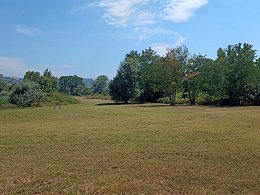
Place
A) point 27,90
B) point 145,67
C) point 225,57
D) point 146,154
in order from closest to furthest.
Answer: point 146,154
point 27,90
point 225,57
point 145,67

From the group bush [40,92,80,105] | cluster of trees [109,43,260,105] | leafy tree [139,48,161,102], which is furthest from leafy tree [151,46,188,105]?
bush [40,92,80,105]

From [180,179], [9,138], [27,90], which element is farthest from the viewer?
[27,90]

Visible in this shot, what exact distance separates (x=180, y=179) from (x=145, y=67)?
169 feet

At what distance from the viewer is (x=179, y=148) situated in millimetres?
9805

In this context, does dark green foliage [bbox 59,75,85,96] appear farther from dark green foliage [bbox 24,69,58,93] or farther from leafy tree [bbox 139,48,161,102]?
leafy tree [bbox 139,48,161,102]

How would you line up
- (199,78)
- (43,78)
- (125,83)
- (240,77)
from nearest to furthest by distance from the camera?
(240,77) < (199,78) < (125,83) < (43,78)

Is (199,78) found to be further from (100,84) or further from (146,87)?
(100,84)

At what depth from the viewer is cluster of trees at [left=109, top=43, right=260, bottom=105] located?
40500 millimetres

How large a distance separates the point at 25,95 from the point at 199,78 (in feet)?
77.1

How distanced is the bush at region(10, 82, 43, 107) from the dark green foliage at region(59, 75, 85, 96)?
2907 inches

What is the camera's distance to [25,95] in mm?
40594

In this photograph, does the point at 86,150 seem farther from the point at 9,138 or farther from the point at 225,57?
the point at 225,57

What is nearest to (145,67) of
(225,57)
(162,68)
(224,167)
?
(162,68)

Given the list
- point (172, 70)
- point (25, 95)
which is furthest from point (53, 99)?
point (172, 70)
